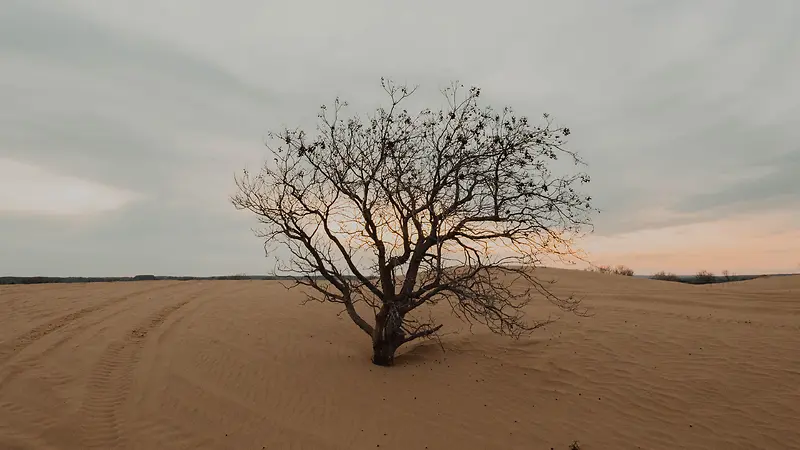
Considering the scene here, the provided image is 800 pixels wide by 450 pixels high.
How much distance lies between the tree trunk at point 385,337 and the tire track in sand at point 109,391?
5.29 metres

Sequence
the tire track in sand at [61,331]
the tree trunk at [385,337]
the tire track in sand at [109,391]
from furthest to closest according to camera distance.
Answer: the tree trunk at [385,337] → the tire track in sand at [61,331] → the tire track in sand at [109,391]

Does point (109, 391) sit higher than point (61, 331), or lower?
lower

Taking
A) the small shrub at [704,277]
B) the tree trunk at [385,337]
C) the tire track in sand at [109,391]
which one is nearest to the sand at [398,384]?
the tire track in sand at [109,391]

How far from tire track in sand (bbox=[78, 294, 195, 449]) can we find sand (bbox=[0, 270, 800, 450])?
36 mm

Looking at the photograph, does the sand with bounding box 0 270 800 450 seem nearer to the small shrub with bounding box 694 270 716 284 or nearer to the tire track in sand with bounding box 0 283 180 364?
the tire track in sand with bounding box 0 283 180 364

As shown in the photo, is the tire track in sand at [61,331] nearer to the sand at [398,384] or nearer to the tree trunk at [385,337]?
the sand at [398,384]

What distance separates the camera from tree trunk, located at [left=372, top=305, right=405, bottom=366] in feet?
34.3


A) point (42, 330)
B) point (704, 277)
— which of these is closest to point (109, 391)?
point (42, 330)

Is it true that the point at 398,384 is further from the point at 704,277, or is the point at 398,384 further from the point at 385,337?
the point at 704,277

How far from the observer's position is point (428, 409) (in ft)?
29.3

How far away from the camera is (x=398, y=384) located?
Result: 998 cm

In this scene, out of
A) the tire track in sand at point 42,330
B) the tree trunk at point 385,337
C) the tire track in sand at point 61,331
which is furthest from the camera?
the tire track in sand at point 42,330

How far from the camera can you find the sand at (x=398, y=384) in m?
7.85

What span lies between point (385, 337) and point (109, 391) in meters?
5.84
